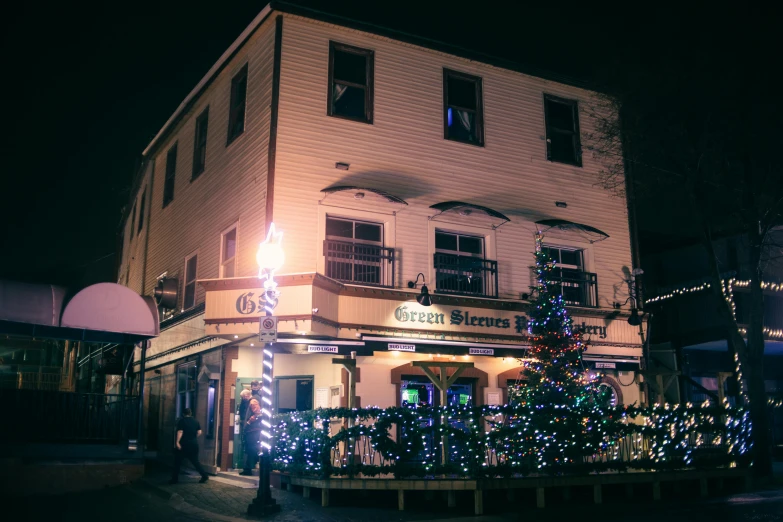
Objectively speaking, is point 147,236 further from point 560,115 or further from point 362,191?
point 560,115

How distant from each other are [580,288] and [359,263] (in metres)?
6.84

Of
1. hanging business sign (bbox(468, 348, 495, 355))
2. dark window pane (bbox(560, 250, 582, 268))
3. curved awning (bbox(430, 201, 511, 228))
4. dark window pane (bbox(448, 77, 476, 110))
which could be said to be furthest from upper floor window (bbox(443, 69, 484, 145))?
hanging business sign (bbox(468, 348, 495, 355))

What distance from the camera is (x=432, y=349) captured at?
643 inches

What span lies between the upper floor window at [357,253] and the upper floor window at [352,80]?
279cm

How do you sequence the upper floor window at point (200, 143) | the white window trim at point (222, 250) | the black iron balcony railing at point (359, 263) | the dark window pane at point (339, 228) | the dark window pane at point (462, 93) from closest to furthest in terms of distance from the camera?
the black iron balcony railing at point (359, 263) → the dark window pane at point (339, 228) → the white window trim at point (222, 250) → the dark window pane at point (462, 93) → the upper floor window at point (200, 143)

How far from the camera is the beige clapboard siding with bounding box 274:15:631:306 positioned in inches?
664

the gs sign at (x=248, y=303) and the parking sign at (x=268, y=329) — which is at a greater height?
the gs sign at (x=248, y=303)

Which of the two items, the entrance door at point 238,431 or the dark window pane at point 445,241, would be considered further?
the dark window pane at point 445,241

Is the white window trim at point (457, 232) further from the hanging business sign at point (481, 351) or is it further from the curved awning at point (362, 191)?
the hanging business sign at point (481, 351)

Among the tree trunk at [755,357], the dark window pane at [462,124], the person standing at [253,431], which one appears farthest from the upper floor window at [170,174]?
the tree trunk at [755,357]

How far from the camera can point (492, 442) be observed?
1305 centimetres

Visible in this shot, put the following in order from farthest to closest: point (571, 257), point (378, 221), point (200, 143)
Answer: point (200, 143) → point (571, 257) → point (378, 221)

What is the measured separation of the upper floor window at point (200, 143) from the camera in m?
21.2

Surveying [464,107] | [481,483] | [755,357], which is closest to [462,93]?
[464,107]
